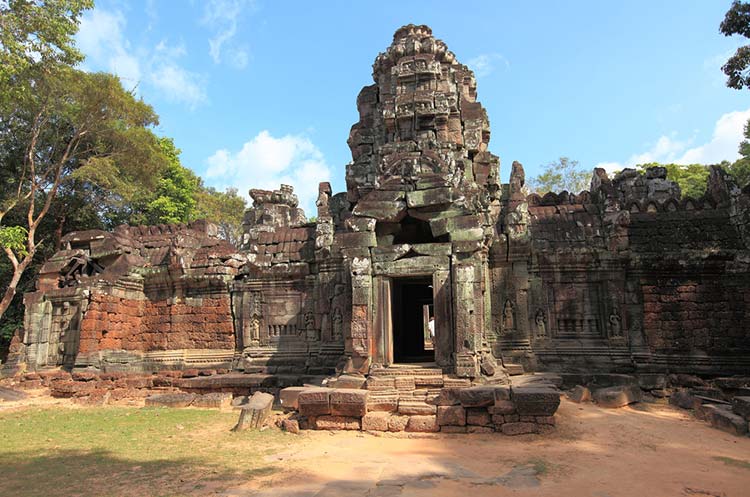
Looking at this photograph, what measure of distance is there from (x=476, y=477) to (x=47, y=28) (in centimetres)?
1340

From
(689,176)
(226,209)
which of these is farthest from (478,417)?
(226,209)

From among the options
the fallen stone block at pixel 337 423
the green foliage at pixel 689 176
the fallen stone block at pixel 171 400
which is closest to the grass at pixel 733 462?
the fallen stone block at pixel 337 423

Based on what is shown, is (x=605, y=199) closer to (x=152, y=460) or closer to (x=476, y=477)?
(x=476, y=477)

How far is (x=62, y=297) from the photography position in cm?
1264

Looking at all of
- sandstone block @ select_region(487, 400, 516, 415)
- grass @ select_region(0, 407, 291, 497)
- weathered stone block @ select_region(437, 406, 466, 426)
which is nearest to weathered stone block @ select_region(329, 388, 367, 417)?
grass @ select_region(0, 407, 291, 497)

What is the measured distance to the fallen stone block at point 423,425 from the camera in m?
6.93

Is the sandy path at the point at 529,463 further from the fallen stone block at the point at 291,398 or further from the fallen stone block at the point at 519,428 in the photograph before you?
the fallen stone block at the point at 291,398

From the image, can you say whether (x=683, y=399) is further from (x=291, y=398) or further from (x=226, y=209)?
(x=226, y=209)

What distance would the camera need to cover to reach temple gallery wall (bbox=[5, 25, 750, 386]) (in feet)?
27.5

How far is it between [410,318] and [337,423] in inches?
203

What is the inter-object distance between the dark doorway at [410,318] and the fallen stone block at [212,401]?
3322 mm

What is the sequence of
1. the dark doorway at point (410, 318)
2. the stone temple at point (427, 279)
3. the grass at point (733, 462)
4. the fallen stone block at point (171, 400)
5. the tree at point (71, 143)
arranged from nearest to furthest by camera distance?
1. the grass at point (733, 462)
2. the stone temple at point (427, 279)
3. the fallen stone block at point (171, 400)
4. the dark doorway at point (410, 318)
5. the tree at point (71, 143)

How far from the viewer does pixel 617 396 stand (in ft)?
27.4

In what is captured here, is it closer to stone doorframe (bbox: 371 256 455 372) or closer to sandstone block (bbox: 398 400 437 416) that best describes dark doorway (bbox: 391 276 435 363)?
stone doorframe (bbox: 371 256 455 372)
